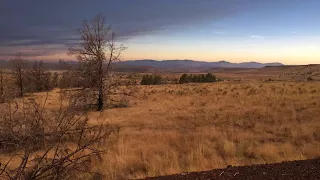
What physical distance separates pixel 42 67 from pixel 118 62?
25290 millimetres

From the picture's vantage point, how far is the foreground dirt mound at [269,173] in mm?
5738

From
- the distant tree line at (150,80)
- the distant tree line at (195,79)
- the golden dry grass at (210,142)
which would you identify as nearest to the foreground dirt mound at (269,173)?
the golden dry grass at (210,142)

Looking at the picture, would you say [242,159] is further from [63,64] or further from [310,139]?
[63,64]

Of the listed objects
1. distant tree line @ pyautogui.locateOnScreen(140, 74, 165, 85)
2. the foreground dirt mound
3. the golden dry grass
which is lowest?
distant tree line @ pyautogui.locateOnScreen(140, 74, 165, 85)

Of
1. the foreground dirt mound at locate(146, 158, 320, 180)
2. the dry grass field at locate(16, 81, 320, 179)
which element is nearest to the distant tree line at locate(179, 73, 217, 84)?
the dry grass field at locate(16, 81, 320, 179)

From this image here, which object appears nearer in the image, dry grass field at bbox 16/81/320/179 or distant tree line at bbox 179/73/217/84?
dry grass field at bbox 16/81/320/179

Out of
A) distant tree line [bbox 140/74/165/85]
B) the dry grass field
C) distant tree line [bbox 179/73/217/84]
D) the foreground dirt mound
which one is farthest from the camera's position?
distant tree line [bbox 179/73/217/84]

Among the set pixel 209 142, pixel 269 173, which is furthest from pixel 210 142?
pixel 269 173

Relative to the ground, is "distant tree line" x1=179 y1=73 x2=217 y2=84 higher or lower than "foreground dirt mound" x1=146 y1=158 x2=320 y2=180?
lower

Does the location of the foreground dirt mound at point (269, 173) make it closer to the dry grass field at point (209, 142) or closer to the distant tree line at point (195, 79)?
the dry grass field at point (209, 142)

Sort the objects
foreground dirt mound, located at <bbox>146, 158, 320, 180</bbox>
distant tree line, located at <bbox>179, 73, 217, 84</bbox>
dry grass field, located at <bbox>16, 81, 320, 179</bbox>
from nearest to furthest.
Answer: foreground dirt mound, located at <bbox>146, 158, 320, 180</bbox>, dry grass field, located at <bbox>16, 81, 320, 179</bbox>, distant tree line, located at <bbox>179, 73, 217, 84</bbox>

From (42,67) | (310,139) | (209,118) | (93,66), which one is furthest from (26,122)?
(42,67)

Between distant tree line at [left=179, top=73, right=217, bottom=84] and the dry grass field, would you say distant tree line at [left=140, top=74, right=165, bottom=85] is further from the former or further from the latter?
the dry grass field

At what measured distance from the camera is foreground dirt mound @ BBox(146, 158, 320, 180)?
18.8 ft
